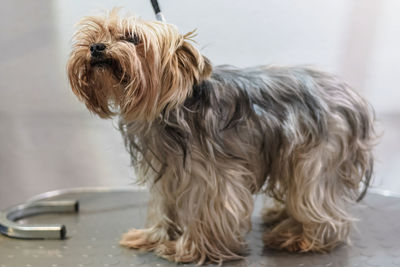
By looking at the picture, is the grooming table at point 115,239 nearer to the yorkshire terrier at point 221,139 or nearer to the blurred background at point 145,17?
the yorkshire terrier at point 221,139

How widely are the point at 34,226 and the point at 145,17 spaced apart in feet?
2.78

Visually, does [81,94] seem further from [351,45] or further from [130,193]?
[351,45]

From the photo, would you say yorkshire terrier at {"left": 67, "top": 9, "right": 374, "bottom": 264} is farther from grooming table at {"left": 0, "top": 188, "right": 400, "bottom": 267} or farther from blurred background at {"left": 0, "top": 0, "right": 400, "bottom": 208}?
blurred background at {"left": 0, "top": 0, "right": 400, "bottom": 208}

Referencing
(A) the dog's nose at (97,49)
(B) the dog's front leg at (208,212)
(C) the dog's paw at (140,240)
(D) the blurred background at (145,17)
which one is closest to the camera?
(A) the dog's nose at (97,49)

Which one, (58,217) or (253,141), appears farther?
(58,217)

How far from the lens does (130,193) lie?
2.17 meters

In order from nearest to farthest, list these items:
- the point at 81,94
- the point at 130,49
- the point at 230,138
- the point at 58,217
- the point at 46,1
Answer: the point at 130,49 → the point at 81,94 → the point at 230,138 → the point at 58,217 → the point at 46,1

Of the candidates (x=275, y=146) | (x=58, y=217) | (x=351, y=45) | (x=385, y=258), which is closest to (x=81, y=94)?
(x=275, y=146)

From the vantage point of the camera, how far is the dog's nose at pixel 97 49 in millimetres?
1195

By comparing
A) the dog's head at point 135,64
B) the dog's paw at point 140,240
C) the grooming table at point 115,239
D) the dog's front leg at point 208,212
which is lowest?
the grooming table at point 115,239

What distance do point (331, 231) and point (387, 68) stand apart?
3.03 ft

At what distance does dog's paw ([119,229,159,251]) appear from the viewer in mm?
1581

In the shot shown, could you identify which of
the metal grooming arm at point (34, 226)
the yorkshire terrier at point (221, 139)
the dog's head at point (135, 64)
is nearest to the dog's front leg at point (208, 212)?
the yorkshire terrier at point (221, 139)

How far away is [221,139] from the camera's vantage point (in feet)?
4.62
